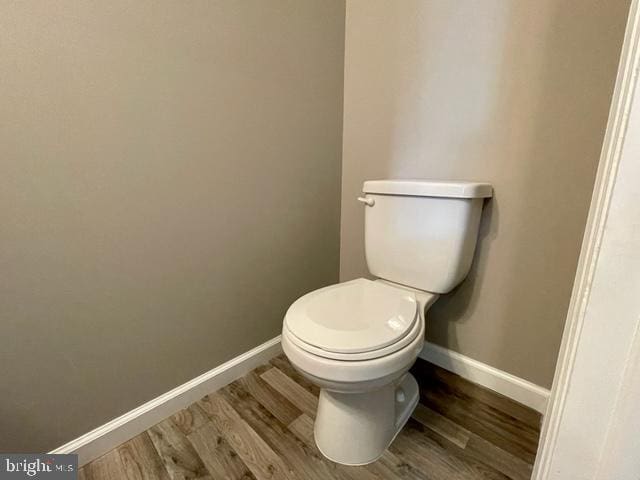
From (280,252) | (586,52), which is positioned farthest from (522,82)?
(280,252)

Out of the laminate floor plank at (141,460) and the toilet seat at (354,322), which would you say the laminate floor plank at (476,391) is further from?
the laminate floor plank at (141,460)

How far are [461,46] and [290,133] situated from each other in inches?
26.0

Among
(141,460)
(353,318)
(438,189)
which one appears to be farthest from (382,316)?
(141,460)

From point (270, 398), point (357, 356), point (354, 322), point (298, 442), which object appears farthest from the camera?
point (270, 398)

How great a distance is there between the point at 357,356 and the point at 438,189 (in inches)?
23.1

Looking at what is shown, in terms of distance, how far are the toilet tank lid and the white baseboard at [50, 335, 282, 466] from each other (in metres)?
0.84

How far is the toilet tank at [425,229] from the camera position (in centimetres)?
96

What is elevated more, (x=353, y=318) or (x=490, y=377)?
(x=353, y=318)

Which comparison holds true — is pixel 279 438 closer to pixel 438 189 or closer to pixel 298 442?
pixel 298 442

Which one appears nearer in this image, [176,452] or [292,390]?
[176,452]

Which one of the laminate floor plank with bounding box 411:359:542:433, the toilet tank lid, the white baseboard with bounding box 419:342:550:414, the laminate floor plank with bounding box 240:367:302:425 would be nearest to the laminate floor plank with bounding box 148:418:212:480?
the laminate floor plank with bounding box 240:367:302:425

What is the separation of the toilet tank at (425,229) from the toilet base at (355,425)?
40 centimetres

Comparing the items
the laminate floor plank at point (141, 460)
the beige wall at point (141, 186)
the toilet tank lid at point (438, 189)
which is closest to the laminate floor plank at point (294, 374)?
the beige wall at point (141, 186)

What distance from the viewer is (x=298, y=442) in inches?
37.1
